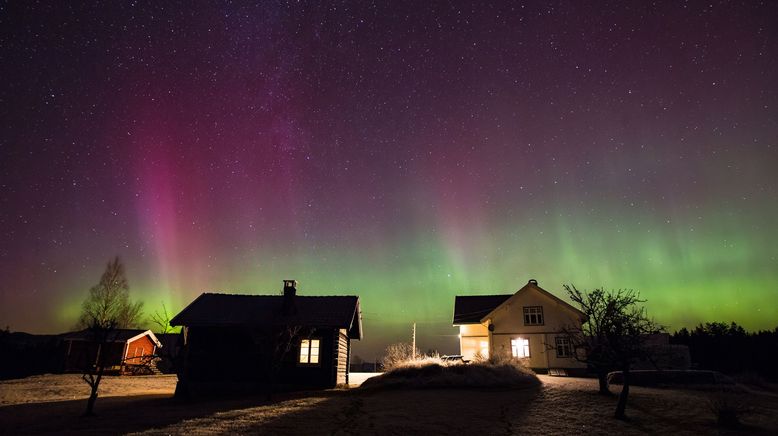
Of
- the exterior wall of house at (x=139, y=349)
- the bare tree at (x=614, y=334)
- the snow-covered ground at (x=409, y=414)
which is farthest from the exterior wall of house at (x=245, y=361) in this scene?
the exterior wall of house at (x=139, y=349)

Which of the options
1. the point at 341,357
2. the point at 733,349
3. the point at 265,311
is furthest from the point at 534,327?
the point at 733,349

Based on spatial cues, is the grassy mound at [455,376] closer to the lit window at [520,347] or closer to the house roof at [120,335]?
the lit window at [520,347]

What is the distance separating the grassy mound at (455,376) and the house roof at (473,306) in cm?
1639

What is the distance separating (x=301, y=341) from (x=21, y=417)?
45.2ft

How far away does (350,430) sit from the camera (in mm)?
14438

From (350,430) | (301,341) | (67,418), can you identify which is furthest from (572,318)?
(67,418)

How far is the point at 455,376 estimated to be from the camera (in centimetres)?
Answer: 2483

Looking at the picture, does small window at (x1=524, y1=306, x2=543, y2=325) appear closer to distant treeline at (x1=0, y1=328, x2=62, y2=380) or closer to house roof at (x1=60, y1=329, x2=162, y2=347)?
house roof at (x1=60, y1=329, x2=162, y2=347)

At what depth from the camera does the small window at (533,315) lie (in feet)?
127

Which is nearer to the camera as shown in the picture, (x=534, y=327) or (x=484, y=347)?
(x=534, y=327)

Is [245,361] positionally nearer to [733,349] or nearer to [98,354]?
[98,354]

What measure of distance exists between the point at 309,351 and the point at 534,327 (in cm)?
2135

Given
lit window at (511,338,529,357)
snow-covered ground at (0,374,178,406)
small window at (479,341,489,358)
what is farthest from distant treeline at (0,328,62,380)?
lit window at (511,338,529,357)

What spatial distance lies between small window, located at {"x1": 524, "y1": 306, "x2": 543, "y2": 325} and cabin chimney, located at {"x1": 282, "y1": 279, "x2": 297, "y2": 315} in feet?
70.8
